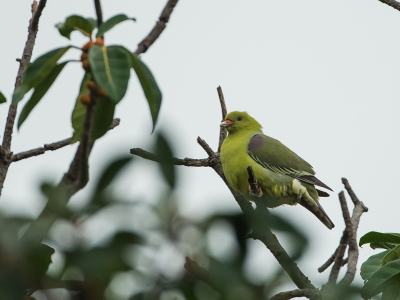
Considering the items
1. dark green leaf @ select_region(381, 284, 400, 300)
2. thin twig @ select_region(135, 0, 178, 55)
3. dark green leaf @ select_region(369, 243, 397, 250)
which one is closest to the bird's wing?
dark green leaf @ select_region(369, 243, 397, 250)

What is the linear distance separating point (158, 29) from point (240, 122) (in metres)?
3.73

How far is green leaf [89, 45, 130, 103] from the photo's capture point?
4.53 feet

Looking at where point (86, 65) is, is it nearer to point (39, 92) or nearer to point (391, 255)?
point (39, 92)

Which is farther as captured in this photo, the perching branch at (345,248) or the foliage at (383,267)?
the foliage at (383,267)

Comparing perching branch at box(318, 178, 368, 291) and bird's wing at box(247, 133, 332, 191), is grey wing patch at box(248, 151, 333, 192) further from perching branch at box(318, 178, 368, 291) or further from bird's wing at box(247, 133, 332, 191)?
perching branch at box(318, 178, 368, 291)

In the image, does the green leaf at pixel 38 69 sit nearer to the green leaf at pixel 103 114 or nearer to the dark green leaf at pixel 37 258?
the green leaf at pixel 103 114

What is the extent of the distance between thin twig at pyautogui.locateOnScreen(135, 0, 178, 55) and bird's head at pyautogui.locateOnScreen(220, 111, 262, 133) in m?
3.55

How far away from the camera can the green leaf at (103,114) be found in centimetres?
173

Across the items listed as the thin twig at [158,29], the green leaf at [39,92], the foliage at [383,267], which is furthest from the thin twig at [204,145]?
the green leaf at [39,92]

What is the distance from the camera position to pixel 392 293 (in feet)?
7.29

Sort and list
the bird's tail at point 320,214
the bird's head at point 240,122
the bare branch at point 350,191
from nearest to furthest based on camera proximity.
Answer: the bare branch at point 350,191, the bird's tail at point 320,214, the bird's head at point 240,122

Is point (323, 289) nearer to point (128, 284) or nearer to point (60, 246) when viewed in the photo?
point (128, 284)

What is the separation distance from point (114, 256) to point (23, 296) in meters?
0.14

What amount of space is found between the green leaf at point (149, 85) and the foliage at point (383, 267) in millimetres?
666
